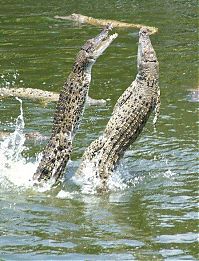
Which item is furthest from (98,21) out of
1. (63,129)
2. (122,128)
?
(122,128)

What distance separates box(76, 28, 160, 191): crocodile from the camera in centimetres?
941

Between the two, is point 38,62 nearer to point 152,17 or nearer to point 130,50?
point 130,50

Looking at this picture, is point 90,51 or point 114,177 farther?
point 90,51

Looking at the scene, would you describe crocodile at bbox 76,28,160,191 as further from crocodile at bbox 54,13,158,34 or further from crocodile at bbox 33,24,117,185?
crocodile at bbox 54,13,158,34

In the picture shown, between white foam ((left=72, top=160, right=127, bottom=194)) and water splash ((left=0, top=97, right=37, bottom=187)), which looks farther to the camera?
water splash ((left=0, top=97, right=37, bottom=187))

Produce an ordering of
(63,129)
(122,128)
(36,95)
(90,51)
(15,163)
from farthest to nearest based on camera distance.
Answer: (36,95) < (15,163) < (90,51) < (63,129) < (122,128)

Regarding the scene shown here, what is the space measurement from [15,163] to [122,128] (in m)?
1.57

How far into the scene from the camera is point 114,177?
9.57 meters

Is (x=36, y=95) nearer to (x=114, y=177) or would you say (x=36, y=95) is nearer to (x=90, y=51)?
(x=90, y=51)

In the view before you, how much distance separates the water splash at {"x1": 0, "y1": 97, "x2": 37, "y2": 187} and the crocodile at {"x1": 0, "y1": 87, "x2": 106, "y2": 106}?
1.97 m

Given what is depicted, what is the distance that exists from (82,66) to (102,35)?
58 cm

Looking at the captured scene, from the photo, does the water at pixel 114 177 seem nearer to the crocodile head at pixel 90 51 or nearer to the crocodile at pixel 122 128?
the crocodile at pixel 122 128

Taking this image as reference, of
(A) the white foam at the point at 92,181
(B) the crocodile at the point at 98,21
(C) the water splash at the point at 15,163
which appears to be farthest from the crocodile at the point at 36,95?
(B) the crocodile at the point at 98,21

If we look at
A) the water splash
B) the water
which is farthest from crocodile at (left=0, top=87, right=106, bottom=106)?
the water splash
